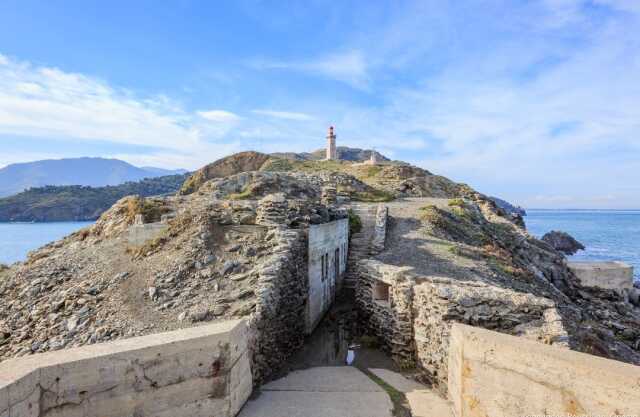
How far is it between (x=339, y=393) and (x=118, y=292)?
6355mm

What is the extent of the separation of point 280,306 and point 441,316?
13.4 ft

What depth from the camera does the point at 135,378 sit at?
5.11 meters

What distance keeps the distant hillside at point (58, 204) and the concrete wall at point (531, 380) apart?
312 feet

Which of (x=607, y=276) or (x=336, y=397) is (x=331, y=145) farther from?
(x=336, y=397)

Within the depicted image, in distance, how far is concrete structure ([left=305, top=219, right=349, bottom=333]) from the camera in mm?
12312

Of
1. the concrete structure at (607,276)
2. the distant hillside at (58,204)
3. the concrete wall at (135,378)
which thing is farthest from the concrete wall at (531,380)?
the distant hillside at (58,204)

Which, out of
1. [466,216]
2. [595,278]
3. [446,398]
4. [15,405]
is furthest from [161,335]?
[595,278]

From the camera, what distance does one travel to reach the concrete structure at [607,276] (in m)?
27.7

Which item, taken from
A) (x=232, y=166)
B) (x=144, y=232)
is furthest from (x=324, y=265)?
(x=232, y=166)

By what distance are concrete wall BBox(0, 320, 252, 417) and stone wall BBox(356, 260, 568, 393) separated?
4.81 metres

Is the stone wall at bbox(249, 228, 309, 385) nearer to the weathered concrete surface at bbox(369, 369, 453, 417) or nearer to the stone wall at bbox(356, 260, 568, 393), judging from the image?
the weathered concrete surface at bbox(369, 369, 453, 417)

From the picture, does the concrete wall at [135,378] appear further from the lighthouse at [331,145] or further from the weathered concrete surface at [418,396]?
the lighthouse at [331,145]

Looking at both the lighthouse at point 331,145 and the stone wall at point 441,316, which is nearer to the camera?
the stone wall at point 441,316

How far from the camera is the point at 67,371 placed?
4.64 metres
